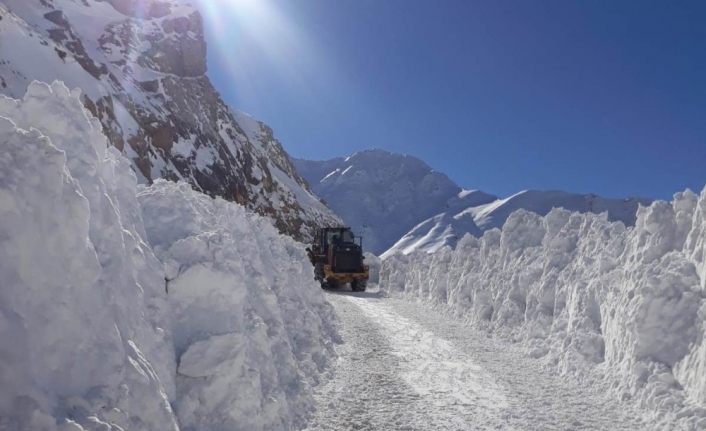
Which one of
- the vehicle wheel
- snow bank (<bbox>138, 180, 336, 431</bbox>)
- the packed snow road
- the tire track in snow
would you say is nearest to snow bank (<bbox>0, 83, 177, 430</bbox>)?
snow bank (<bbox>138, 180, 336, 431</bbox>)

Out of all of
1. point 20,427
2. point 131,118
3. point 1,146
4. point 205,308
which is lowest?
point 20,427

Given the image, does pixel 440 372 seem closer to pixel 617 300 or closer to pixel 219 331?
pixel 617 300

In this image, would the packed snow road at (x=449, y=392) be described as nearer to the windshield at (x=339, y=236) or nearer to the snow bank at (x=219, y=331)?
the snow bank at (x=219, y=331)

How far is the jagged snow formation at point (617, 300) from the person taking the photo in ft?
25.7

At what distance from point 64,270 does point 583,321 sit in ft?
33.4

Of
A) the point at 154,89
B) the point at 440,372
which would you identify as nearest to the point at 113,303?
the point at 440,372

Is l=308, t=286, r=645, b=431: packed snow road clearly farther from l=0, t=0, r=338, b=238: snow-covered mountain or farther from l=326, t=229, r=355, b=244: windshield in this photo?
l=0, t=0, r=338, b=238: snow-covered mountain

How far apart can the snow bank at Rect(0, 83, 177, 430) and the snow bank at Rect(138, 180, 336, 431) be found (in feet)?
1.45

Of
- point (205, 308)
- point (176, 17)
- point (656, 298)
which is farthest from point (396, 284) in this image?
point (176, 17)

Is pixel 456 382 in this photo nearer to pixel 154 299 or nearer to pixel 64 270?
pixel 154 299

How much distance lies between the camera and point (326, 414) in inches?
297


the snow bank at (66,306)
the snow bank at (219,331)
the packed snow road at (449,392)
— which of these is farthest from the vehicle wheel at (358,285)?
the snow bank at (66,306)

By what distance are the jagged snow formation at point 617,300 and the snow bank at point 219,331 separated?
212 inches

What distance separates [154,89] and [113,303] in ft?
280
